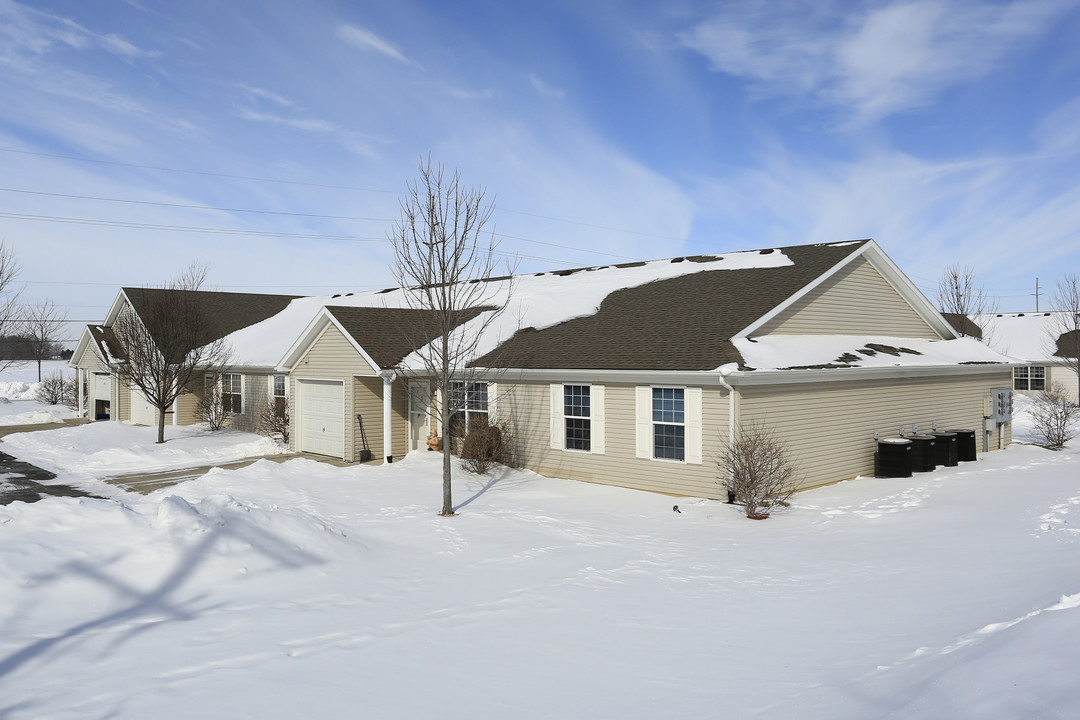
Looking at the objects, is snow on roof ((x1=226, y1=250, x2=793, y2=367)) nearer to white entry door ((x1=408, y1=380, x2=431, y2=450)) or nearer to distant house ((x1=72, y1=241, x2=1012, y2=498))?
distant house ((x1=72, y1=241, x2=1012, y2=498))

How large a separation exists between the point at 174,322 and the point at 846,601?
23.4 meters

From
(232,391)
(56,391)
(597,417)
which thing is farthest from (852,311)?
(56,391)

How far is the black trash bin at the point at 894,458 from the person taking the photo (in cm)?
1708

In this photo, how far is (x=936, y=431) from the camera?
19406 millimetres

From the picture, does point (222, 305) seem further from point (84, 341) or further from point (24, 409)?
point (24, 409)

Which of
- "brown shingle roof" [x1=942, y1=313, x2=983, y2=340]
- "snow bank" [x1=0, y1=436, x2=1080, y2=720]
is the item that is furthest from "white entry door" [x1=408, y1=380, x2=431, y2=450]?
"brown shingle roof" [x1=942, y1=313, x2=983, y2=340]

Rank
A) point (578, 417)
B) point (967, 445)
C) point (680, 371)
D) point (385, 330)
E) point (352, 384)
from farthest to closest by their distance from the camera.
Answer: point (385, 330) < point (352, 384) < point (967, 445) < point (578, 417) < point (680, 371)

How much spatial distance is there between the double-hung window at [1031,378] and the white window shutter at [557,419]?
3402 cm

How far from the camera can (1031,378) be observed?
1608 inches

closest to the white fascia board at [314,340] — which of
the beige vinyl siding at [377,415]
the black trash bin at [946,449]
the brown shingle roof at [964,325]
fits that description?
the beige vinyl siding at [377,415]

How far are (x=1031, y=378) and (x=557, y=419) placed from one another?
35634mm

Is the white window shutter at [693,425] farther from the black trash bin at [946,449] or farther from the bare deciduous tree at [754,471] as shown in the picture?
the black trash bin at [946,449]

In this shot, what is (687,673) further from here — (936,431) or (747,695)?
(936,431)

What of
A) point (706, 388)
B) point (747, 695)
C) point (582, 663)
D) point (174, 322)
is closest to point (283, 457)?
point (174, 322)
